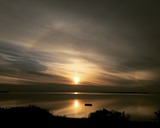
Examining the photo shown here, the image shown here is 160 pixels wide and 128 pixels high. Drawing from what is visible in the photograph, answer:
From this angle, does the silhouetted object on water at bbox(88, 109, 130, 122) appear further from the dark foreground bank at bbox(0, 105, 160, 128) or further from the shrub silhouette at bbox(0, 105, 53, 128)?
the shrub silhouette at bbox(0, 105, 53, 128)

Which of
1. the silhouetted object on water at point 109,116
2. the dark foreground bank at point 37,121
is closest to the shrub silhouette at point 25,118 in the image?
the dark foreground bank at point 37,121

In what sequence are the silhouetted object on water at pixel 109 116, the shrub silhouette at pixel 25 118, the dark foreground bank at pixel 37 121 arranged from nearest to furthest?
the shrub silhouette at pixel 25 118 < the dark foreground bank at pixel 37 121 < the silhouetted object on water at pixel 109 116

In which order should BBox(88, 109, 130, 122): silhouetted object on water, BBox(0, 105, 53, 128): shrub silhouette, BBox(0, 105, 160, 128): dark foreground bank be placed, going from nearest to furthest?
BBox(0, 105, 53, 128): shrub silhouette
BBox(0, 105, 160, 128): dark foreground bank
BBox(88, 109, 130, 122): silhouetted object on water

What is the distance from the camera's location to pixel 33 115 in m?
21.1

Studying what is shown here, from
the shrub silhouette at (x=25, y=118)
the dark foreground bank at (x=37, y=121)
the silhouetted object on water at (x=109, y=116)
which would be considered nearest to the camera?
the shrub silhouette at (x=25, y=118)

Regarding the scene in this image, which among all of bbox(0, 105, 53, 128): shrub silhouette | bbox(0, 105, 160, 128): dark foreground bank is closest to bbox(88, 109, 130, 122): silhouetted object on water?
bbox(0, 105, 160, 128): dark foreground bank

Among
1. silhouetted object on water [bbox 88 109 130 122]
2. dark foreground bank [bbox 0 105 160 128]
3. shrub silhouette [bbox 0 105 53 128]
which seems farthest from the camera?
silhouetted object on water [bbox 88 109 130 122]

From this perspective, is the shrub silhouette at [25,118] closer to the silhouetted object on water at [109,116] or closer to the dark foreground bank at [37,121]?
the dark foreground bank at [37,121]

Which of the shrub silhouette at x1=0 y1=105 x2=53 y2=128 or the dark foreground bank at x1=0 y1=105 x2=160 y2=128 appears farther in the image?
the dark foreground bank at x1=0 y1=105 x2=160 y2=128

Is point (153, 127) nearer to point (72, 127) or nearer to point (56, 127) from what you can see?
point (72, 127)

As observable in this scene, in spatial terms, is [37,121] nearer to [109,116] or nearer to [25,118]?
[25,118]

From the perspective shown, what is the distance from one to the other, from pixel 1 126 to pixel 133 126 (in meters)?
13.5

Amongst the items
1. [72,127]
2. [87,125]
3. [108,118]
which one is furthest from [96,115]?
[72,127]

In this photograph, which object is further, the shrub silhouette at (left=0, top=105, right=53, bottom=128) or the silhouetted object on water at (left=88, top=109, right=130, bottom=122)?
the silhouetted object on water at (left=88, top=109, right=130, bottom=122)
